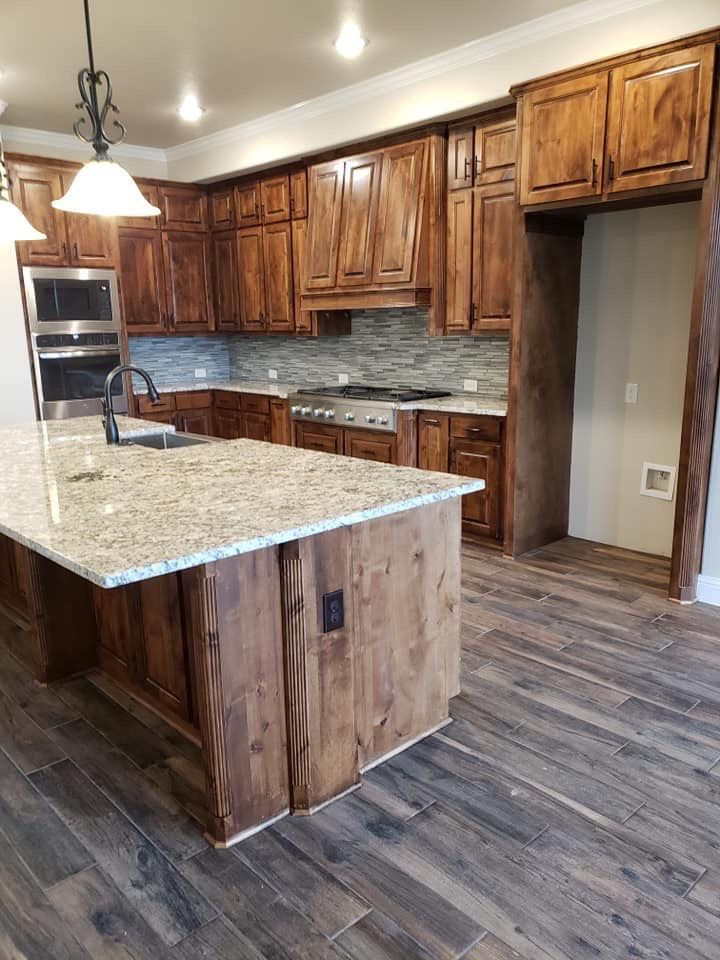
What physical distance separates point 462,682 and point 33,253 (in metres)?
4.25

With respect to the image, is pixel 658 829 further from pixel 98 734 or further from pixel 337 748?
pixel 98 734

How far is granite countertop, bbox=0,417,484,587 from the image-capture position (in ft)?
5.16

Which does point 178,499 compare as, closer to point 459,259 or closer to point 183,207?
point 459,259

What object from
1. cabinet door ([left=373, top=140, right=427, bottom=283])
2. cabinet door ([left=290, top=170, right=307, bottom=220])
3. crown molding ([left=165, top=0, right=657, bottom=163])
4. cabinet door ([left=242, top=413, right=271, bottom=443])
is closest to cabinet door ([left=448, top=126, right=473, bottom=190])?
cabinet door ([left=373, top=140, right=427, bottom=283])

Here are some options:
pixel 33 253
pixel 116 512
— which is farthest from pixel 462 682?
pixel 33 253

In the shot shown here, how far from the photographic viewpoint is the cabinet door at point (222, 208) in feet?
19.4

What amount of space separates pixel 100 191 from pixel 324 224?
2.83 metres

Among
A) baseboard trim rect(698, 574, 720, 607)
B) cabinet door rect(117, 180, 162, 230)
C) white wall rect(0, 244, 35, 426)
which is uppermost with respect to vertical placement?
cabinet door rect(117, 180, 162, 230)

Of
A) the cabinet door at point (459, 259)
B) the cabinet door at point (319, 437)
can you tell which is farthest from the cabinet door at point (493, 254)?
the cabinet door at point (319, 437)

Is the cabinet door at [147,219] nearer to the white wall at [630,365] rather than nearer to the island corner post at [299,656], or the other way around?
the white wall at [630,365]

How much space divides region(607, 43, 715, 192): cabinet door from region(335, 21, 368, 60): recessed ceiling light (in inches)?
51.2

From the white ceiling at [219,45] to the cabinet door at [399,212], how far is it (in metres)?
0.49

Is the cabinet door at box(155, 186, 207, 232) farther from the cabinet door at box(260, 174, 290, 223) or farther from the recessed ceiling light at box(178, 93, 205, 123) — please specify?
the recessed ceiling light at box(178, 93, 205, 123)

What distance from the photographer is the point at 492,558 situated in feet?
13.6
